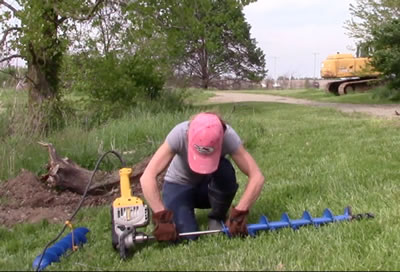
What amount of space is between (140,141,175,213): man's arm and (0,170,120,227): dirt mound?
1434 millimetres

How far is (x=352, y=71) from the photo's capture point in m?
25.5

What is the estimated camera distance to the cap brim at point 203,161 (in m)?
3.23

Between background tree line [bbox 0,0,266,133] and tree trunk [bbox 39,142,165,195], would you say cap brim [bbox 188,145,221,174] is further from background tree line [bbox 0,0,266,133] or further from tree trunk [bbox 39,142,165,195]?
background tree line [bbox 0,0,266,133]

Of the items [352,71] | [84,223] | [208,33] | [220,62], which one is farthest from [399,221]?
[220,62]

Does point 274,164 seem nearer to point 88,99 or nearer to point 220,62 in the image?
point 88,99

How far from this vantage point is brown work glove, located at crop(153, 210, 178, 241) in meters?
3.33

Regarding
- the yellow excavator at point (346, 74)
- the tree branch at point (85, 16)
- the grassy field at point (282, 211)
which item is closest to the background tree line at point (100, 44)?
the tree branch at point (85, 16)

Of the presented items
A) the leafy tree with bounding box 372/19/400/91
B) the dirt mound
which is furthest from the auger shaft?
the leafy tree with bounding box 372/19/400/91

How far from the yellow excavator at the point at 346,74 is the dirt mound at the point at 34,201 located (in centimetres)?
2083

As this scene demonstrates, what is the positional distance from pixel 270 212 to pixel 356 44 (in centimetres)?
2285

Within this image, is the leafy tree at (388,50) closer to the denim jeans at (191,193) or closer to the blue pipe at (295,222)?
the blue pipe at (295,222)

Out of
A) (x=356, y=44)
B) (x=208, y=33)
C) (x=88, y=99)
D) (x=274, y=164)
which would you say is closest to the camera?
(x=274, y=164)

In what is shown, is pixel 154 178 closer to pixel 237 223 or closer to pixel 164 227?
pixel 164 227

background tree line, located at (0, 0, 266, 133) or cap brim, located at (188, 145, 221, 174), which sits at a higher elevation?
background tree line, located at (0, 0, 266, 133)
